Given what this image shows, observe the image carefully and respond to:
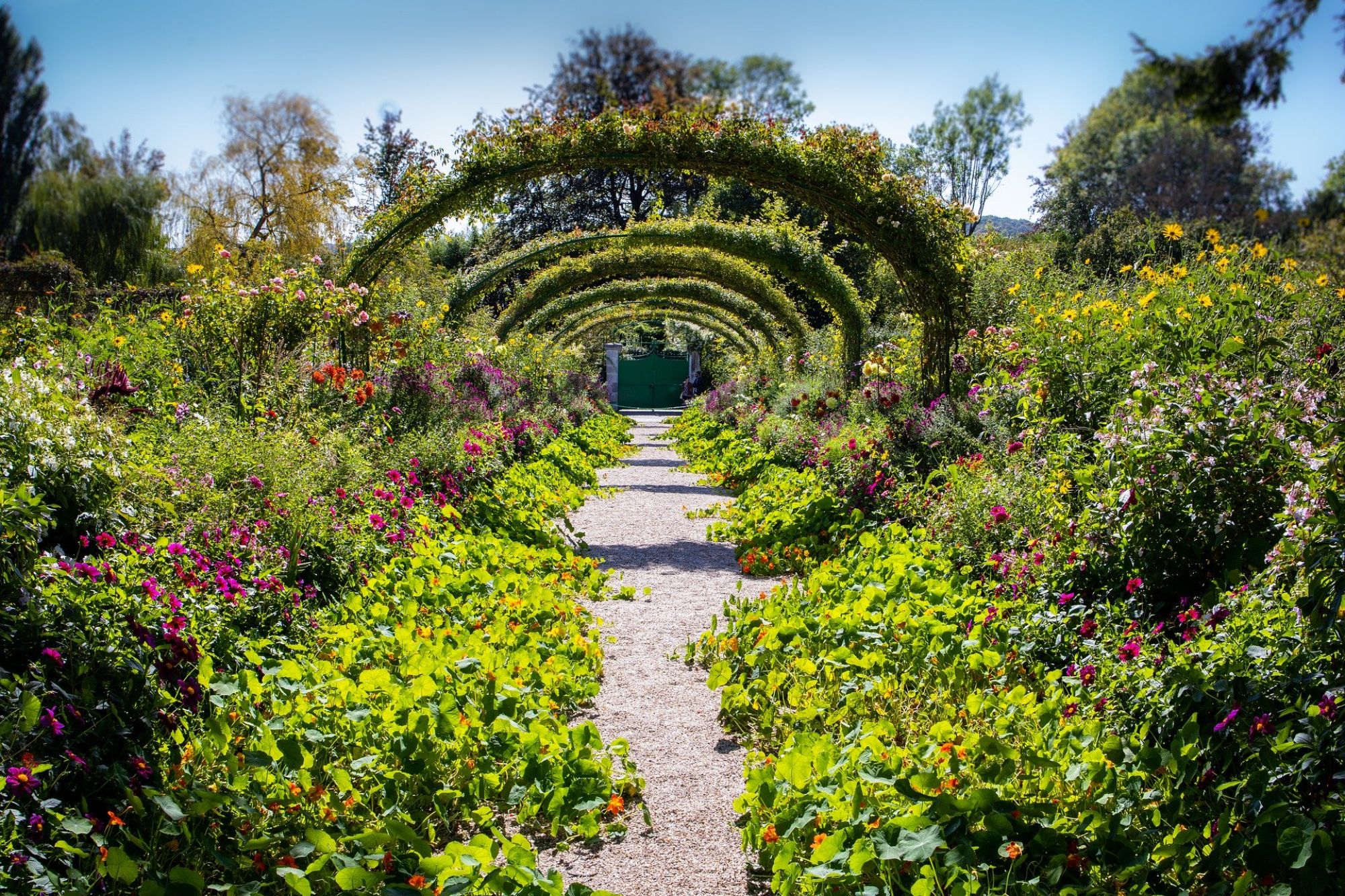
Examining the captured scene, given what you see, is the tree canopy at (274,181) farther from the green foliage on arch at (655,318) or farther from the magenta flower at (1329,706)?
the magenta flower at (1329,706)

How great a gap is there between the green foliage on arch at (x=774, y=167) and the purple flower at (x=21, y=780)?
6649 millimetres

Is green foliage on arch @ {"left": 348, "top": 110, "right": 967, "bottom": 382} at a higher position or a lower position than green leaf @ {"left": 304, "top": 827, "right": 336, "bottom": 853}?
higher

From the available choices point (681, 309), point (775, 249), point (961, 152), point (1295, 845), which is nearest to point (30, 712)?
point (1295, 845)

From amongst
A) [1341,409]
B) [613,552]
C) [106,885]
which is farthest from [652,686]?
[613,552]

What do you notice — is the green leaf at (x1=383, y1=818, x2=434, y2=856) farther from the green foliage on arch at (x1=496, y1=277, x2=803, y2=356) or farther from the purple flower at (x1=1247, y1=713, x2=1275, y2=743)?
the green foliage on arch at (x1=496, y1=277, x2=803, y2=356)

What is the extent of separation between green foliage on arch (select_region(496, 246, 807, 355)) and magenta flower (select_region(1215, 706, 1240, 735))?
40.3 ft

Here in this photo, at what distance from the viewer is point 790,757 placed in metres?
2.46

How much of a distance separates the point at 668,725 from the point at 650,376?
105 ft

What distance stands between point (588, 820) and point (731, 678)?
1340mm

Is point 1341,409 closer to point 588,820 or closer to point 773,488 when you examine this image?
point 588,820

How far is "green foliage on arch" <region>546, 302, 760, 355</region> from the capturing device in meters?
21.0

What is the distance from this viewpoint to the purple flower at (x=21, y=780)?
5.93 ft

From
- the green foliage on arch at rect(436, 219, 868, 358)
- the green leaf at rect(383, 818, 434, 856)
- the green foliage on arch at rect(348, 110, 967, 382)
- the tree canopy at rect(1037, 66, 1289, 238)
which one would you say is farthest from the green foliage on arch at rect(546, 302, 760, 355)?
the green leaf at rect(383, 818, 434, 856)

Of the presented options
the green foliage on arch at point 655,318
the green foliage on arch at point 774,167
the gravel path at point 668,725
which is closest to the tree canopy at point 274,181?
the green foliage on arch at point 655,318
